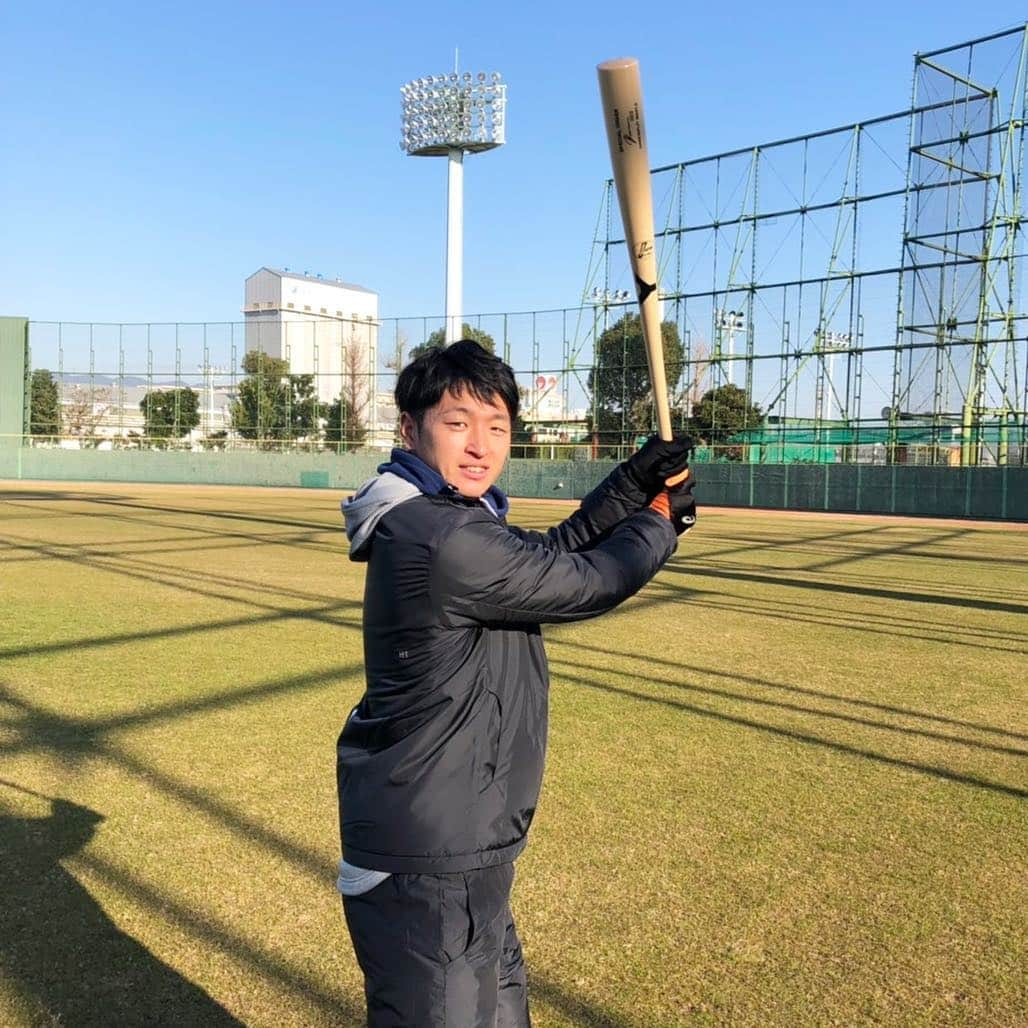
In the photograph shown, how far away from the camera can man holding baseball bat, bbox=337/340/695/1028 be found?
186 cm

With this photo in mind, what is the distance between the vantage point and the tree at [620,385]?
41500 millimetres

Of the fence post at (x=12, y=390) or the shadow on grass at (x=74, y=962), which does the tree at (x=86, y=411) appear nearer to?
the fence post at (x=12, y=390)

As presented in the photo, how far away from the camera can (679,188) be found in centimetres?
4094

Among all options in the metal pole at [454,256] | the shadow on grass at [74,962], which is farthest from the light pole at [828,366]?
the shadow on grass at [74,962]

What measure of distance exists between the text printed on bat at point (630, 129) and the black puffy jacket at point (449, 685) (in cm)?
94

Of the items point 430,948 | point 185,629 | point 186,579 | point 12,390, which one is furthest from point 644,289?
point 12,390

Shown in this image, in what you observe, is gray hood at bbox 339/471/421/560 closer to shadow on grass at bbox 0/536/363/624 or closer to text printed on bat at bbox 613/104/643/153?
text printed on bat at bbox 613/104/643/153

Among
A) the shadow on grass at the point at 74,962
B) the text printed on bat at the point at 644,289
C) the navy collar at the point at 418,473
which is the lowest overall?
the shadow on grass at the point at 74,962

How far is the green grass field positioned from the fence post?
4514 centimetres

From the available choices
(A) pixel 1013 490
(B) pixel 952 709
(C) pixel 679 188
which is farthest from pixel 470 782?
(C) pixel 679 188

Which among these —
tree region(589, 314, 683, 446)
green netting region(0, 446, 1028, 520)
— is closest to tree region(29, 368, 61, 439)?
green netting region(0, 446, 1028, 520)

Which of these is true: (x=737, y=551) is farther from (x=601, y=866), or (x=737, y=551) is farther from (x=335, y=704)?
(x=601, y=866)

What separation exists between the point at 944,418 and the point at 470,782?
34199 millimetres

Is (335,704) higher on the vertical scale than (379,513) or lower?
lower
